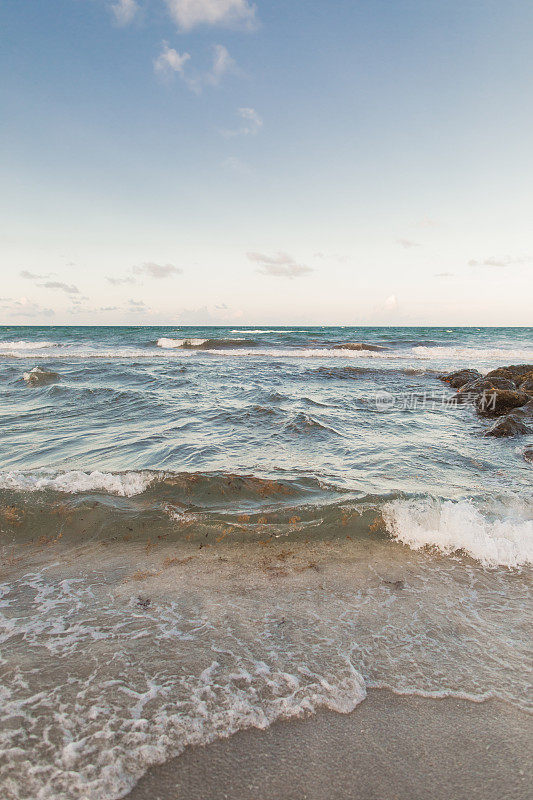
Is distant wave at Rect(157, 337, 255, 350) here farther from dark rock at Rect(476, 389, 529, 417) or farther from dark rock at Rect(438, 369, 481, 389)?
dark rock at Rect(476, 389, 529, 417)

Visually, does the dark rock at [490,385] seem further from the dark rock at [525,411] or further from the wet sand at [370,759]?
the wet sand at [370,759]

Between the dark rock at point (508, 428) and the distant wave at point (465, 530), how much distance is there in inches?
140

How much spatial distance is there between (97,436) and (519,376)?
1257 centimetres

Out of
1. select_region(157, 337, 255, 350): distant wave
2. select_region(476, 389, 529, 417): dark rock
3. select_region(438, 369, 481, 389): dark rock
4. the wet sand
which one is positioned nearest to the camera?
the wet sand

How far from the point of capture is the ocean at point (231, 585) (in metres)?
1.89

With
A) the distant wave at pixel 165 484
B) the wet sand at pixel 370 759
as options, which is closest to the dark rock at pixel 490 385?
the distant wave at pixel 165 484

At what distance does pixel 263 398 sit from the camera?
1002cm

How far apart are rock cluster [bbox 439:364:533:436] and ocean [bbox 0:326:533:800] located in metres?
0.93

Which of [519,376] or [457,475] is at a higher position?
[519,376]

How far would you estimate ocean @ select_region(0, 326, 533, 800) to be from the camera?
1.89 meters

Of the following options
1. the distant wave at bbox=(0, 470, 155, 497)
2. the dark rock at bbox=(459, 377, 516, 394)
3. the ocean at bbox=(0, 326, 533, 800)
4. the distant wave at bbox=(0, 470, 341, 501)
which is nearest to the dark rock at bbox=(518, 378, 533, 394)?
the dark rock at bbox=(459, 377, 516, 394)

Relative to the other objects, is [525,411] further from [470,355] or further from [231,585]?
[470,355]

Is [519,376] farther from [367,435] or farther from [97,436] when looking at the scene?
[97,436]

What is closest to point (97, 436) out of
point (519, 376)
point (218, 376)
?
point (218, 376)
